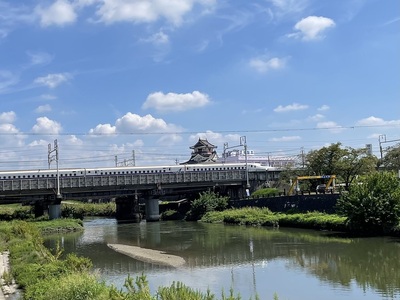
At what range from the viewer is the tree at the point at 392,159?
76131 millimetres

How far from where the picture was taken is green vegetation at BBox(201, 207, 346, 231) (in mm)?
45156

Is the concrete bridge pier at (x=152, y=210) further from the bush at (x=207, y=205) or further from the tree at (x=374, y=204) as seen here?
the tree at (x=374, y=204)

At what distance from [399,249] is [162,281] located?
1649cm

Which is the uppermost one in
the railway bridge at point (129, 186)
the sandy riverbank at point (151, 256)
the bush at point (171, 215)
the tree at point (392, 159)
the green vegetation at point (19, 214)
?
the tree at point (392, 159)

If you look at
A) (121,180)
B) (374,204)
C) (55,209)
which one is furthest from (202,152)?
(374,204)

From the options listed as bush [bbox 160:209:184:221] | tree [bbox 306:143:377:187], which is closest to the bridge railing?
bush [bbox 160:209:184:221]

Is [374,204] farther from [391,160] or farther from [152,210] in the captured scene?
[152,210]

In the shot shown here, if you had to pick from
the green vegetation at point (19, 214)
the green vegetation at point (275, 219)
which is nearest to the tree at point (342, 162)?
the green vegetation at point (275, 219)

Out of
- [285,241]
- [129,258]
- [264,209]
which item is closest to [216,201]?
[264,209]

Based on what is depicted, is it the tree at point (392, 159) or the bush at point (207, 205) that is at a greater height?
the tree at point (392, 159)

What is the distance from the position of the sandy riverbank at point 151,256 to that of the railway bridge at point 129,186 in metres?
34.0

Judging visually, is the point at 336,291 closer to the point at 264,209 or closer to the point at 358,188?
the point at 358,188

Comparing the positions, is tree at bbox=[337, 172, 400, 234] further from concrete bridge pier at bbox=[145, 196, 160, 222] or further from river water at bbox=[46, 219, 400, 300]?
concrete bridge pier at bbox=[145, 196, 160, 222]

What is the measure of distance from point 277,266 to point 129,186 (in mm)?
54422
